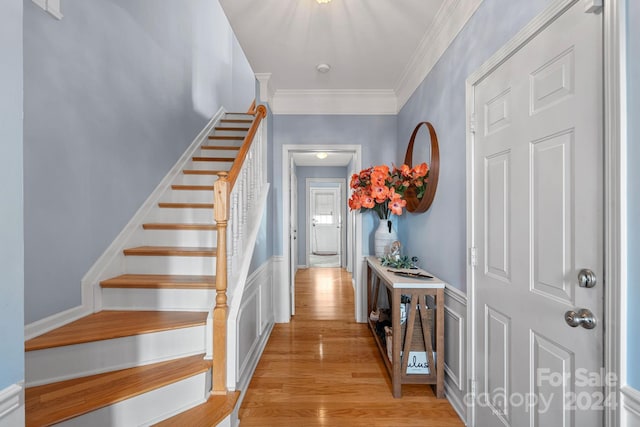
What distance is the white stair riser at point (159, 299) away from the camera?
74.0 inches

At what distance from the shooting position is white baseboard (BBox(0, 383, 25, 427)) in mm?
633

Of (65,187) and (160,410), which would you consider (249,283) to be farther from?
(65,187)

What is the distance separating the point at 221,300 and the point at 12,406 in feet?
3.15

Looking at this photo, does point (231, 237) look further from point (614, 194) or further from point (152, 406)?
point (614, 194)

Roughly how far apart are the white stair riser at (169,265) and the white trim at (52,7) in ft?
4.95

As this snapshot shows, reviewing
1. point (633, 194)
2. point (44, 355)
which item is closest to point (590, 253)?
point (633, 194)

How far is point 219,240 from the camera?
62.7 inches

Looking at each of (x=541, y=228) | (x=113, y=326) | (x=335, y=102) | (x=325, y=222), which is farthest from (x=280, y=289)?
(x=325, y=222)

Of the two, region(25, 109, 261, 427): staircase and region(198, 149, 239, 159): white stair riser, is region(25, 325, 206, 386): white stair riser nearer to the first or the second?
region(25, 109, 261, 427): staircase

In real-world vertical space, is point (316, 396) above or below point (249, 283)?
below

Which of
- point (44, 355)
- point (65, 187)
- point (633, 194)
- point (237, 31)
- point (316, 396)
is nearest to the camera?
point (633, 194)

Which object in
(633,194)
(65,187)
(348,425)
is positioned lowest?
(348,425)

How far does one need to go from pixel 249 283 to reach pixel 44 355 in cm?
113

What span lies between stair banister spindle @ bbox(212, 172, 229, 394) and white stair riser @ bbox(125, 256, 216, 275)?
0.54 m
